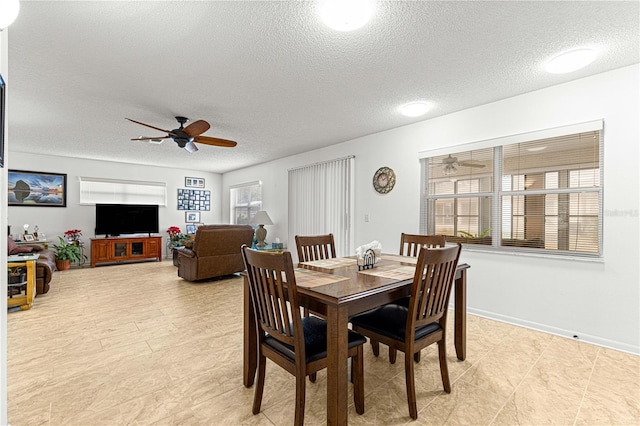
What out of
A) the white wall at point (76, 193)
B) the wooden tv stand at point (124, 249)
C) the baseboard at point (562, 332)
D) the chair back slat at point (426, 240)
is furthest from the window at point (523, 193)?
the white wall at point (76, 193)

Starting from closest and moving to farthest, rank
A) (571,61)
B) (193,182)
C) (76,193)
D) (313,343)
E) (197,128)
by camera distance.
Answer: (313,343) < (571,61) < (197,128) < (76,193) < (193,182)

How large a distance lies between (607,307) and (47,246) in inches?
333

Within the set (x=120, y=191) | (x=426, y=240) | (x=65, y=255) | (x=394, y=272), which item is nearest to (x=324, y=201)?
(x=426, y=240)

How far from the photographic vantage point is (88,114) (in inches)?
145

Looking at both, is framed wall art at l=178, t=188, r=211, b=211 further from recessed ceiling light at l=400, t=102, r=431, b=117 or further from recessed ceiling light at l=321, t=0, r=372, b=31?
recessed ceiling light at l=321, t=0, r=372, b=31

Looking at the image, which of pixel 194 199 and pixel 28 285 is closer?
pixel 28 285

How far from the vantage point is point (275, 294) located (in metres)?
1.52

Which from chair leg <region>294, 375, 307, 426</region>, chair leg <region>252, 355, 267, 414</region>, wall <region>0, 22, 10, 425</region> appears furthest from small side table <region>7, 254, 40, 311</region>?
chair leg <region>294, 375, 307, 426</region>

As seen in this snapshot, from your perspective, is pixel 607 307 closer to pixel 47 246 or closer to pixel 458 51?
pixel 458 51

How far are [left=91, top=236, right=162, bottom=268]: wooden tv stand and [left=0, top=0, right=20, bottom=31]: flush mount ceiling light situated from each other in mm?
6612

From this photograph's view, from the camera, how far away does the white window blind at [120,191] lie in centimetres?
669

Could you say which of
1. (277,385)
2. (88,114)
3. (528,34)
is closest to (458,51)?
(528,34)

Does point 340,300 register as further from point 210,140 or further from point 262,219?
Answer: point 262,219

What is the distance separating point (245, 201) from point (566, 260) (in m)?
6.59
